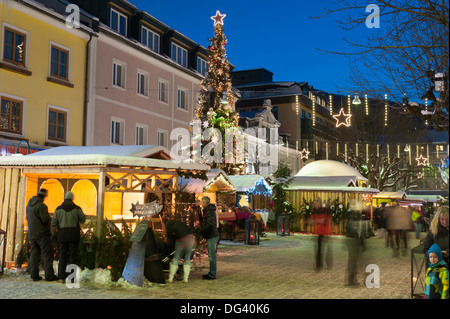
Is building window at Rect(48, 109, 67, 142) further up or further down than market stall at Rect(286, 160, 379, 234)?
further up

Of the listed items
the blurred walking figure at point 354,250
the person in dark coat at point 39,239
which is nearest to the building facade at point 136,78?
the person in dark coat at point 39,239

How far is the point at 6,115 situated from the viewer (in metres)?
19.4

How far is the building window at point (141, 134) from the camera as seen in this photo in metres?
27.1

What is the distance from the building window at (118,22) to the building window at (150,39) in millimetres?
1398

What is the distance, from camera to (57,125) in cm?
2198

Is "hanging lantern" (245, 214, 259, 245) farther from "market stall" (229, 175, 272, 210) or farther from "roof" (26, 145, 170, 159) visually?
"roof" (26, 145, 170, 159)

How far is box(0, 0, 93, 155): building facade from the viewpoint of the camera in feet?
63.7

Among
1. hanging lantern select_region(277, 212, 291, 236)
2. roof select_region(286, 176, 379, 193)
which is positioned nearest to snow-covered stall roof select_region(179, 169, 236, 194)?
hanging lantern select_region(277, 212, 291, 236)

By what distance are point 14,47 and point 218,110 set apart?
10.0 m

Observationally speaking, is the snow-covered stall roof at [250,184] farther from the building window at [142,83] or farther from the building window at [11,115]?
the building window at [11,115]

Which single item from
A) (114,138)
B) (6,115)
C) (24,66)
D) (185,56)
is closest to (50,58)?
(24,66)

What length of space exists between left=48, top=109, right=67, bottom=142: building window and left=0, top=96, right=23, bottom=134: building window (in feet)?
5.39

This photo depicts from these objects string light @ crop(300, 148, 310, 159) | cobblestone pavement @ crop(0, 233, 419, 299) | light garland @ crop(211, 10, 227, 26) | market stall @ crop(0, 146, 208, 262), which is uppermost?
light garland @ crop(211, 10, 227, 26)

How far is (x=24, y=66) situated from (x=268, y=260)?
1249 cm
